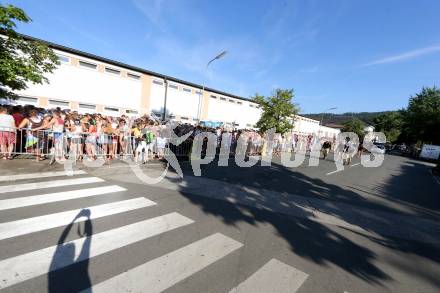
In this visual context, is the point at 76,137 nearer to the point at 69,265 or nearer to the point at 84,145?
the point at 84,145

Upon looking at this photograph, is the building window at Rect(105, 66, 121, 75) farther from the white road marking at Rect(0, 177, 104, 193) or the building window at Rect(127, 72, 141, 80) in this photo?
the white road marking at Rect(0, 177, 104, 193)

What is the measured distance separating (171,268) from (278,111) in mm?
21531

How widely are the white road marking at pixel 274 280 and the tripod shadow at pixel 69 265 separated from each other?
71.5 inches

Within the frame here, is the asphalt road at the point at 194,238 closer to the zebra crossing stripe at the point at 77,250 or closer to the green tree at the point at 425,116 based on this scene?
the zebra crossing stripe at the point at 77,250

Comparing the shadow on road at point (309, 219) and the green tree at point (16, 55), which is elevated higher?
the green tree at point (16, 55)

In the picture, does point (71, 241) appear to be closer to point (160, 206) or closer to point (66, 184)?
point (160, 206)

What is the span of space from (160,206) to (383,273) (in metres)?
4.29

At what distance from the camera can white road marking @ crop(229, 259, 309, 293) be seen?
3.41 m

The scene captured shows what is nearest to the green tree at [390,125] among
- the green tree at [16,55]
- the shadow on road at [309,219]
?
the shadow on road at [309,219]

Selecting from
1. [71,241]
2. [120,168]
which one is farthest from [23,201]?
[120,168]

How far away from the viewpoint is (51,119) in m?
9.69

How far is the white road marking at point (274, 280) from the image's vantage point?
11.2 feet

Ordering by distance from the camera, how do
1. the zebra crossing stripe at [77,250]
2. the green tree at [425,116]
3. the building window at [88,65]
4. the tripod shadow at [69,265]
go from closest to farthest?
the tripod shadow at [69,265], the zebra crossing stripe at [77,250], the building window at [88,65], the green tree at [425,116]

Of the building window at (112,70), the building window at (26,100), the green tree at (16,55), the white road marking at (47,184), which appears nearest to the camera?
the white road marking at (47,184)
